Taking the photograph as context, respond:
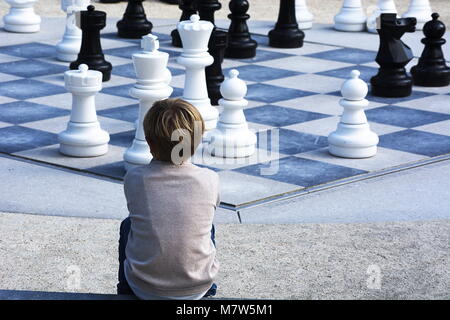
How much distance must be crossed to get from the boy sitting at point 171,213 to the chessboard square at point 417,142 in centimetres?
269

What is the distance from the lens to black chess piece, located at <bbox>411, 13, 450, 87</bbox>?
6.44 metres

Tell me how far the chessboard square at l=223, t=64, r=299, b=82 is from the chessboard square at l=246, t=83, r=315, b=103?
0.71 ft

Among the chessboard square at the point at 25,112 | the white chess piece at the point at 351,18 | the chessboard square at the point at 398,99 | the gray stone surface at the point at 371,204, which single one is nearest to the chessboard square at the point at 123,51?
the chessboard square at the point at 25,112

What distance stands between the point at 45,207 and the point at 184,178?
69.2 inches

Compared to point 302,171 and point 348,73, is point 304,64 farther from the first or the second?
point 302,171

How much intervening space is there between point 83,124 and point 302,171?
1.13m

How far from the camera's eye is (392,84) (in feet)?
20.3

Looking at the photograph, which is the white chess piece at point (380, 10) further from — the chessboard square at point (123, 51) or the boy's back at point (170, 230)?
the boy's back at point (170, 230)

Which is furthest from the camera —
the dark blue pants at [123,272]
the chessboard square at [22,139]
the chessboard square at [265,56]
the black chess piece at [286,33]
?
the black chess piece at [286,33]

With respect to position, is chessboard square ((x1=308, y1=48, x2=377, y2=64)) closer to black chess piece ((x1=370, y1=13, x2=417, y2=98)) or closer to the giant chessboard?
the giant chessboard

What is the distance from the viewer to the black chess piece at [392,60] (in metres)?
6.17

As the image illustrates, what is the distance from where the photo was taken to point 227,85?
4.93 meters
